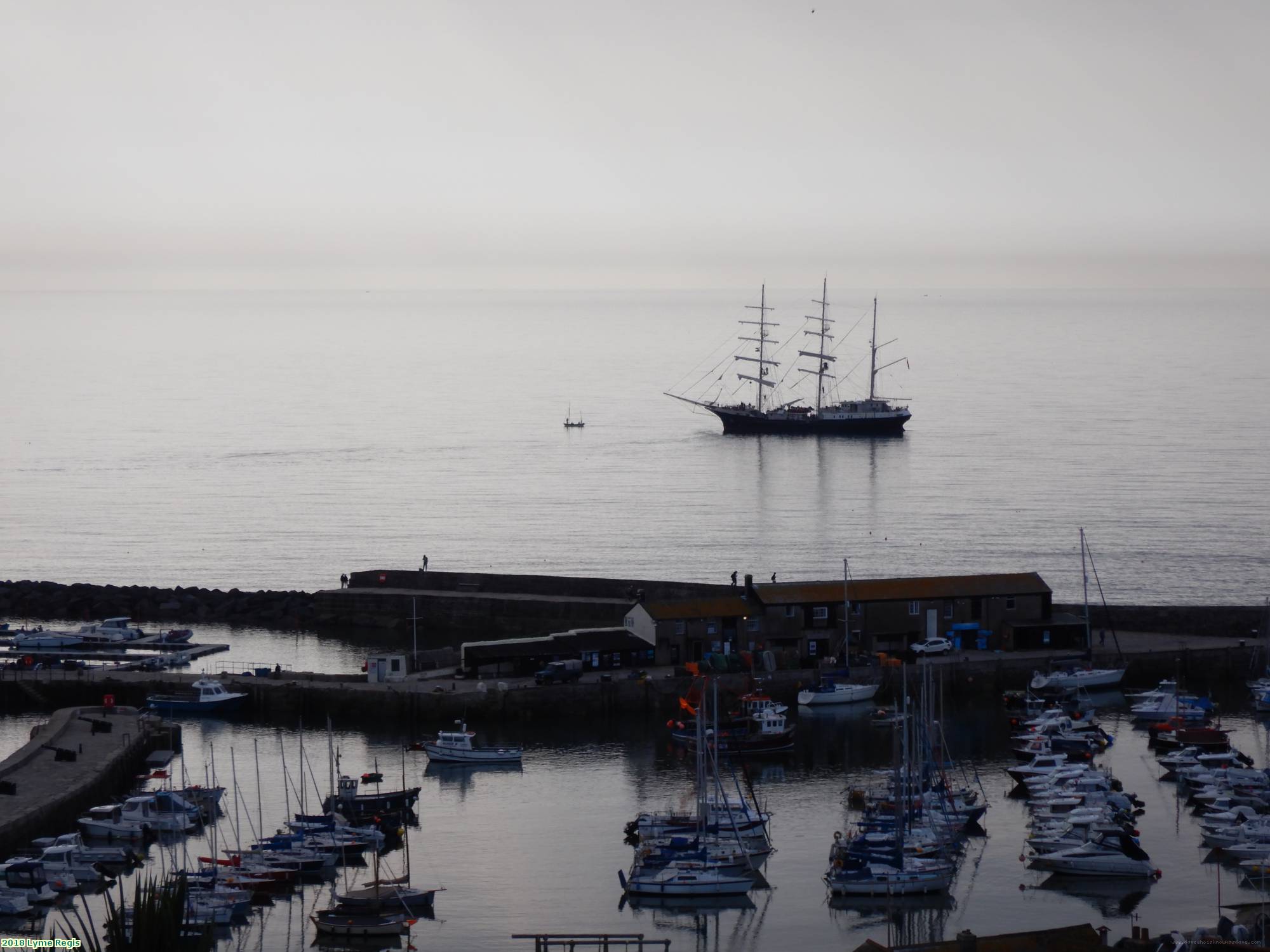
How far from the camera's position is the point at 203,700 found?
36.8 metres

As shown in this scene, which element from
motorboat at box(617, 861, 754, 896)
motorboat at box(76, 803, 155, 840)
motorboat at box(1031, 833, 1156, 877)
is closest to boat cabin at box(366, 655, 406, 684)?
motorboat at box(76, 803, 155, 840)

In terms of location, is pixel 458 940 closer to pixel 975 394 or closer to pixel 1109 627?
pixel 1109 627

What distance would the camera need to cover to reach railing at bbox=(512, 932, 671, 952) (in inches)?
859

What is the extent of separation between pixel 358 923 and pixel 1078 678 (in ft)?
63.2

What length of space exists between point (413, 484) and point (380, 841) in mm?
56552

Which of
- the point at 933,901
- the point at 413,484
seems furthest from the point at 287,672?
the point at 413,484

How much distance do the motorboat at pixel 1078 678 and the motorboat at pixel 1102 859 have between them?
1100 centimetres

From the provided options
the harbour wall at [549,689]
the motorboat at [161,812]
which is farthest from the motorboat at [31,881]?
the harbour wall at [549,689]

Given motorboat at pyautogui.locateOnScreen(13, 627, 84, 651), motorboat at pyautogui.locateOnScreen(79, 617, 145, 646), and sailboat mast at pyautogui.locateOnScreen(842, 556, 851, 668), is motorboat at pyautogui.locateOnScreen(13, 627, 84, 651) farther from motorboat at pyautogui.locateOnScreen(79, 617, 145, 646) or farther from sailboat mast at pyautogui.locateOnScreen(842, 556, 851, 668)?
sailboat mast at pyautogui.locateOnScreen(842, 556, 851, 668)

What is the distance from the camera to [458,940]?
24047 mm

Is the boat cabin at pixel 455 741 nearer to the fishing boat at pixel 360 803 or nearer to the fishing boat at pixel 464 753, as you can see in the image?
the fishing boat at pixel 464 753

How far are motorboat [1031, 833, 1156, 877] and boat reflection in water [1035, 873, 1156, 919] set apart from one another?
10cm

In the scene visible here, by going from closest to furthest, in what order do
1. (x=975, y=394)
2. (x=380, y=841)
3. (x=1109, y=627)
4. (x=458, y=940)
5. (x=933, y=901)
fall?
1. (x=458, y=940)
2. (x=933, y=901)
3. (x=380, y=841)
4. (x=1109, y=627)
5. (x=975, y=394)

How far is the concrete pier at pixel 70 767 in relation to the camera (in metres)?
27.5
